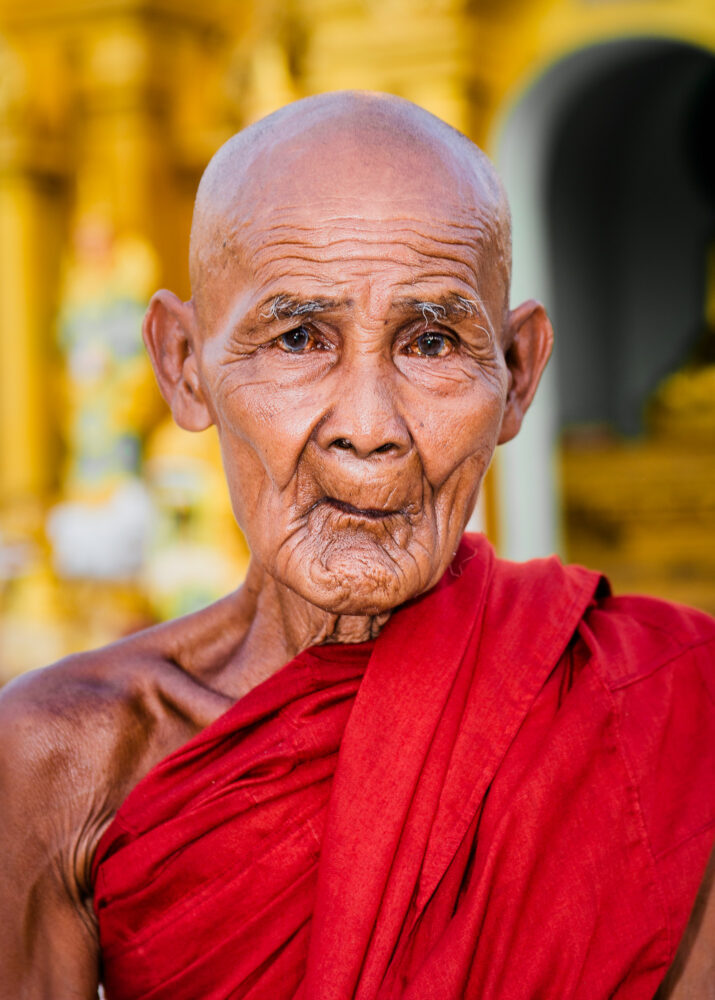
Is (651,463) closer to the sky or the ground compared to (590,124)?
closer to the ground

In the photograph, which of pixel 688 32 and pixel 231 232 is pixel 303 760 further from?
pixel 688 32

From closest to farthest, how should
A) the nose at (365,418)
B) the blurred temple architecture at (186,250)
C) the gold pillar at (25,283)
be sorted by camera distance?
the nose at (365,418), the blurred temple architecture at (186,250), the gold pillar at (25,283)

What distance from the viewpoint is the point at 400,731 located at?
127cm

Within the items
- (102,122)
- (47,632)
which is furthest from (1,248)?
(47,632)

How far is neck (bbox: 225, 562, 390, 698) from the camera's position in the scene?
53.5 inches

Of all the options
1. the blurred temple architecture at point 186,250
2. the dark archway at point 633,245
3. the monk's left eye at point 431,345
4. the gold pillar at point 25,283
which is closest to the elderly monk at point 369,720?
the monk's left eye at point 431,345

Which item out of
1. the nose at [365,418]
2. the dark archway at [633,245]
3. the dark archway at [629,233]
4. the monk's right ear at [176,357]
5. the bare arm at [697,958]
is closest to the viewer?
the nose at [365,418]

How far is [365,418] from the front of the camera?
3.80 ft

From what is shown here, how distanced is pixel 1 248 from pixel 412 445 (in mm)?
6342

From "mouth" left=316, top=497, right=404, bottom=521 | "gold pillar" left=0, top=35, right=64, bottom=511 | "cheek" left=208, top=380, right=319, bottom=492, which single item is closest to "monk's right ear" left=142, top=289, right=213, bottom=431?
"cheek" left=208, top=380, right=319, bottom=492

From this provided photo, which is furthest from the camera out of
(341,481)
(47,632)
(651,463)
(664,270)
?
(664,270)

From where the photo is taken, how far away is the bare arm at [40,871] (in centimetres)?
130

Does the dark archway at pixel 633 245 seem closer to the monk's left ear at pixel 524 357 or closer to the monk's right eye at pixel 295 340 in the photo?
the monk's left ear at pixel 524 357

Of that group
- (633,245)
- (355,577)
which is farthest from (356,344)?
(633,245)
